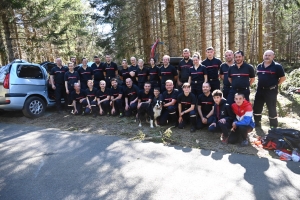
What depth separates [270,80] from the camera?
17.5ft

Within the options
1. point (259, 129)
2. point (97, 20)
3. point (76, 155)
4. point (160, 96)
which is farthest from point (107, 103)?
point (97, 20)

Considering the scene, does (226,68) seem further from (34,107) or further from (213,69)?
(34,107)

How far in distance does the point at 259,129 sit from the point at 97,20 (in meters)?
10.9

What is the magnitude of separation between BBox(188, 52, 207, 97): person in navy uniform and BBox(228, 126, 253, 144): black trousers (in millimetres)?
1914

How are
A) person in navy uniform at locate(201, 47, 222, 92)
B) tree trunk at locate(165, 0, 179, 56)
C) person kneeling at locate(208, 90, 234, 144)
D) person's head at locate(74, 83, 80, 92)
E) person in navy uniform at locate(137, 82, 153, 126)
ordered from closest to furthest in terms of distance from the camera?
person kneeling at locate(208, 90, 234, 144), person in navy uniform at locate(201, 47, 222, 92), person in navy uniform at locate(137, 82, 153, 126), person's head at locate(74, 83, 80, 92), tree trunk at locate(165, 0, 179, 56)

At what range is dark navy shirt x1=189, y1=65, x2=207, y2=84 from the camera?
249 inches

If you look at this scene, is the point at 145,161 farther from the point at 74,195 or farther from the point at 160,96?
the point at 160,96

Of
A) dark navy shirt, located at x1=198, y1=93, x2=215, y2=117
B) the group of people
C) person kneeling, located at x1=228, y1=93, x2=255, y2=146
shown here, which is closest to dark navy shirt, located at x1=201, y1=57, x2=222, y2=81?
the group of people

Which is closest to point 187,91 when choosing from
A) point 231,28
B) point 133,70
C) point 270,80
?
point 270,80

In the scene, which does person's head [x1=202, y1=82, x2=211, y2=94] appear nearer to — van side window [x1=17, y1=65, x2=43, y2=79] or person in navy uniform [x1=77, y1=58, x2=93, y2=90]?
person in navy uniform [x1=77, y1=58, x2=93, y2=90]

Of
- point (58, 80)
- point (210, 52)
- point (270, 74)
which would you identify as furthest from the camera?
point (58, 80)

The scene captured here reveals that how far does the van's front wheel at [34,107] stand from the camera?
767cm

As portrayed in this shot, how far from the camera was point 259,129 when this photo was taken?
568cm

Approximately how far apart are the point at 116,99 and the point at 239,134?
4.24 meters
